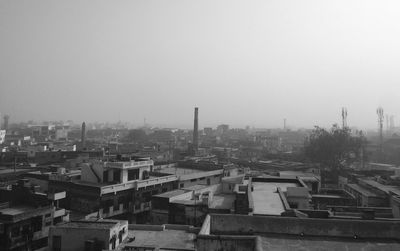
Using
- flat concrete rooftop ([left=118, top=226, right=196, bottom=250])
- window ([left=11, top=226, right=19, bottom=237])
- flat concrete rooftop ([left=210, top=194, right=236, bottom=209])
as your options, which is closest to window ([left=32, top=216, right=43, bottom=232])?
window ([left=11, top=226, right=19, bottom=237])

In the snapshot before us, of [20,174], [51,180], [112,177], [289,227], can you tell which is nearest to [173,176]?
[112,177]

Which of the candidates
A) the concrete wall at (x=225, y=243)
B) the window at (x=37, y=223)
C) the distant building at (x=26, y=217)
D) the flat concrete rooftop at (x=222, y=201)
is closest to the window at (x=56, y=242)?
the distant building at (x=26, y=217)

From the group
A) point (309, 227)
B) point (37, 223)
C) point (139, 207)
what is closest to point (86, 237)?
point (37, 223)

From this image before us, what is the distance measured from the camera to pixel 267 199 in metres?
23.6

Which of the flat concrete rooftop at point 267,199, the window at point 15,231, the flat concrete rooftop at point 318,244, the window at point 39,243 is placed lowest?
the window at point 39,243

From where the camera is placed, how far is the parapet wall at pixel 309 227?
13258 mm

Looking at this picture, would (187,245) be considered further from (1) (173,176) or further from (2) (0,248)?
(1) (173,176)

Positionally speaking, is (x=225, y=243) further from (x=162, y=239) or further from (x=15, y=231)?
(x=15, y=231)

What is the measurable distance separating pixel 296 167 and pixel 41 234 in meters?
41.3

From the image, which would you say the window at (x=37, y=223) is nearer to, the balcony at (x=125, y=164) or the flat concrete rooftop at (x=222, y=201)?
the balcony at (x=125, y=164)

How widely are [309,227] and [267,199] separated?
1018cm

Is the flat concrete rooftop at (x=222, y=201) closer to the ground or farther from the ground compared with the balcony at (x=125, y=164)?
closer to the ground

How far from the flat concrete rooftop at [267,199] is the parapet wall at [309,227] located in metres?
5.52

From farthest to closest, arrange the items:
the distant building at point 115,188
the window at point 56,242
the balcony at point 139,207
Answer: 1. the balcony at point 139,207
2. the distant building at point 115,188
3. the window at point 56,242
